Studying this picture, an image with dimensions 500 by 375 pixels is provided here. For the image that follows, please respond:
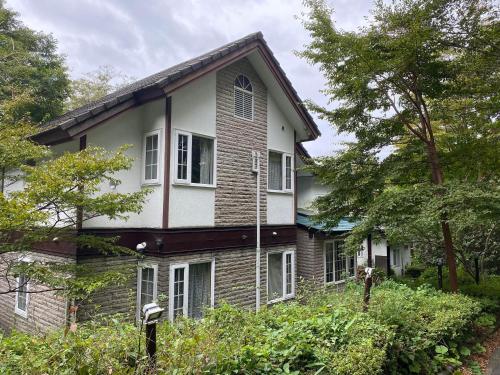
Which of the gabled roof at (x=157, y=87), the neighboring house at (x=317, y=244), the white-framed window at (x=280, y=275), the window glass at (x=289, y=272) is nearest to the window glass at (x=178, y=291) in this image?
the white-framed window at (x=280, y=275)

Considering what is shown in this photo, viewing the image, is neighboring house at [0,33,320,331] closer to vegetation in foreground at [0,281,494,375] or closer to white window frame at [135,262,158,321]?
white window frame at [135,262,158,321]

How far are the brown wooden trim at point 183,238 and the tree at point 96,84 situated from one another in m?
19.6

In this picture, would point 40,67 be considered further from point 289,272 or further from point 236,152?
point 289,272

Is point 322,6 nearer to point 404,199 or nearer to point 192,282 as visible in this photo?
point 404,199

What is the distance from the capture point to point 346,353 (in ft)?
11.8

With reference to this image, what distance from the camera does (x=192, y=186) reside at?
846 centimetres

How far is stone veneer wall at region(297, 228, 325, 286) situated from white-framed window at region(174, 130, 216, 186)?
4587 mm

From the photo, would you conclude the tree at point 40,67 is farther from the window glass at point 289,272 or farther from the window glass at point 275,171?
the window glass at point 289,272

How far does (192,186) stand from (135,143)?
175 centimetres

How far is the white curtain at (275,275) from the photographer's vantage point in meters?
10.7

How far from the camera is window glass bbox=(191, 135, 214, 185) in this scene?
28.8ft

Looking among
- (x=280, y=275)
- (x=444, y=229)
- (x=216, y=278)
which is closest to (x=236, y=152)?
(x=216, y=278)

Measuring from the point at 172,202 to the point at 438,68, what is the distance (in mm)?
6620

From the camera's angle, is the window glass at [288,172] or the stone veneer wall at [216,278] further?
the window glass at [288,172]
